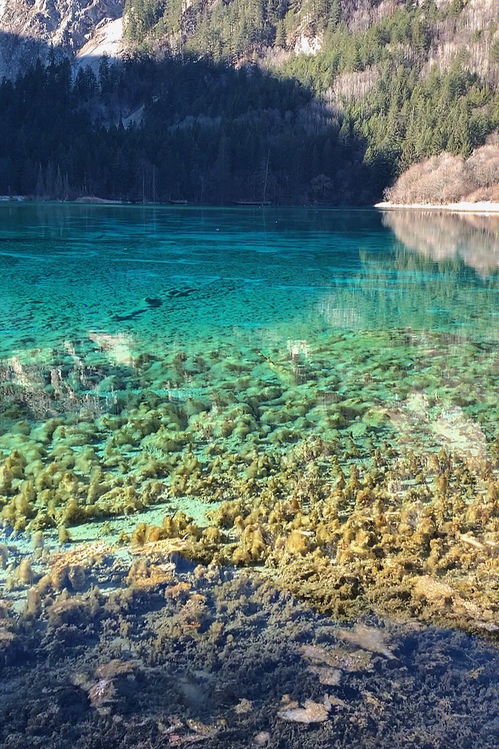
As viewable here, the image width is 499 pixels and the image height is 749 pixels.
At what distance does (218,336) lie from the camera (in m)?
15.5

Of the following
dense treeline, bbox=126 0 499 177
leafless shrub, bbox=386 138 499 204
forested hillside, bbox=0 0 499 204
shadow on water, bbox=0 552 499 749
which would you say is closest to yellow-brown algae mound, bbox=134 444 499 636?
shadow on water, bbox=0 552 499 749

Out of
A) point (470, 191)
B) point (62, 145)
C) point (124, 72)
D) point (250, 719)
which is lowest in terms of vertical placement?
point (250, 719)

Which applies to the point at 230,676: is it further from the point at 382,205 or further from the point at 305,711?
the point at 382,205

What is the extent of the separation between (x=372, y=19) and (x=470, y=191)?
8777 cm

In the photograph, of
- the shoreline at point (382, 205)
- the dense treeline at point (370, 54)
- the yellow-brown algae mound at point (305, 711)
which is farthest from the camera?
the dense treeline at point (370, 54)

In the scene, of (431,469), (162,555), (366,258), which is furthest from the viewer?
(366,258)

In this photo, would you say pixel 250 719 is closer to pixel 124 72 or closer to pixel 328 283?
pixel 328 283

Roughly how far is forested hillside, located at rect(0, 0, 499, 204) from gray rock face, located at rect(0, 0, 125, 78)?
12.4m

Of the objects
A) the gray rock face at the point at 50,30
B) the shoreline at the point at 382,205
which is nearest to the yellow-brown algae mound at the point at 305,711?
the shoreline at the point at 382,205

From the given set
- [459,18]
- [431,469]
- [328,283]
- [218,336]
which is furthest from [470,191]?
[431,469]

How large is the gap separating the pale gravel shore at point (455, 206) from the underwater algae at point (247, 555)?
8081 cm

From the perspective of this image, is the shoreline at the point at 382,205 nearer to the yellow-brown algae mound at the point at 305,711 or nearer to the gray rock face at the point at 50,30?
the yellow-brown algae mound at the point at 305,711

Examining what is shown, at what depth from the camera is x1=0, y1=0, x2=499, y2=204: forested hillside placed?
118 m

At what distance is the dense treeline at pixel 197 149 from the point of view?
118 m
